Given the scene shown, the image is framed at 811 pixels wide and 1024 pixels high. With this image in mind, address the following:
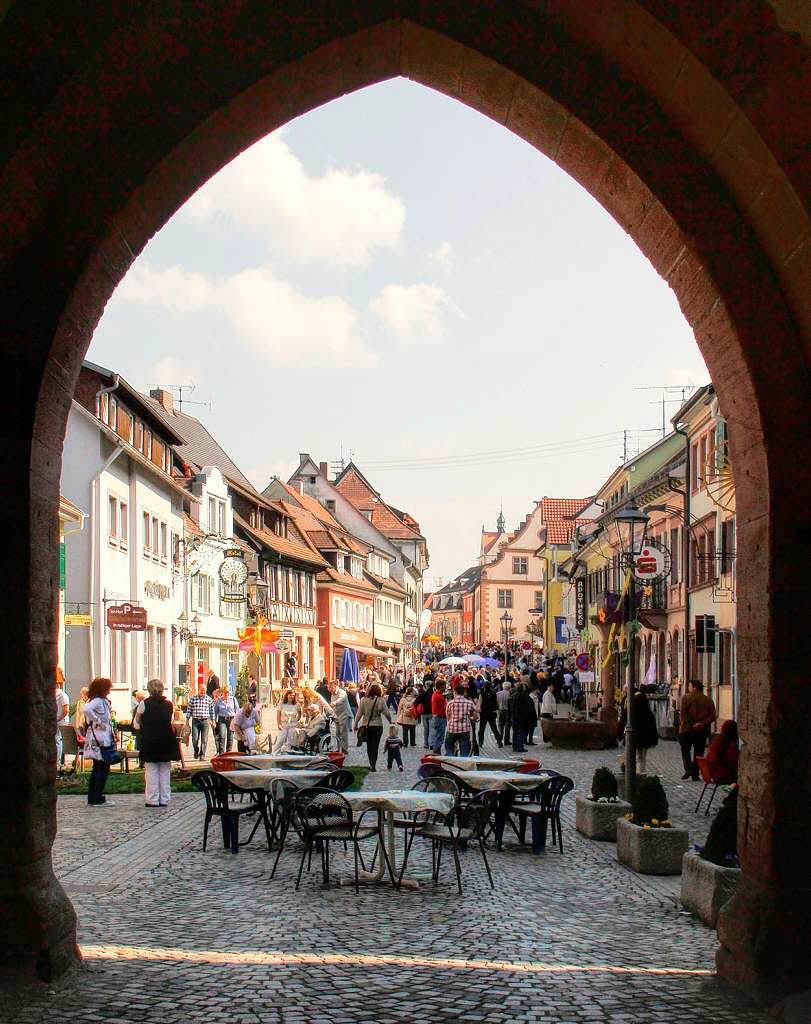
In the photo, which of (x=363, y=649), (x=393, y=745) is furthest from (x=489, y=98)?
(x=363, y=649)

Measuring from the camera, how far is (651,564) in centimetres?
2475

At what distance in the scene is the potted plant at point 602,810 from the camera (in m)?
14.7

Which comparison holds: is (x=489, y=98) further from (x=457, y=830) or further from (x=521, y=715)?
(x=521, y=715)

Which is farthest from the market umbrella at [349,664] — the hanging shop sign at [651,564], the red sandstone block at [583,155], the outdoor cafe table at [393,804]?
the red sandstone block at [583,155]

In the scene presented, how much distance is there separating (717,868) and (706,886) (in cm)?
29

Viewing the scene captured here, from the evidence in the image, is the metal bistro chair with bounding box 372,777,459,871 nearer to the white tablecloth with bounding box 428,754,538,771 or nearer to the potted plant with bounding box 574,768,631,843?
the white tablecloth with bounding box 428,754,538,771

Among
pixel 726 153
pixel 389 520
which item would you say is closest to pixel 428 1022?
pixel 726 153

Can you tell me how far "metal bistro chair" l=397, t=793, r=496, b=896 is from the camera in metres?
11.5

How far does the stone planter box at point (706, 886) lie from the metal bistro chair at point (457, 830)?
1.96 meters

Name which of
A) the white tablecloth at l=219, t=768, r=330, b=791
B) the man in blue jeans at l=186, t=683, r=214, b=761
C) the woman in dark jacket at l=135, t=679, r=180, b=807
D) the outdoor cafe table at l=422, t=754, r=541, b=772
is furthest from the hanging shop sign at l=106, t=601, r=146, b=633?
the white tablecloth at l=219, t=768, r=330, b=791

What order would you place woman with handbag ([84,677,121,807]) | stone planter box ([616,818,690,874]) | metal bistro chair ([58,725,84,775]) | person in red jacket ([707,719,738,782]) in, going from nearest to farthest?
stone planter box ([616,818,690,874]) < person in red jacket ([707,719,738,782]) < woman with handbag ([84,677,121,807]) < metal bistro chair ([58,725,84,775])

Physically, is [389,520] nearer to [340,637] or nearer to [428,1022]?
[340,637]

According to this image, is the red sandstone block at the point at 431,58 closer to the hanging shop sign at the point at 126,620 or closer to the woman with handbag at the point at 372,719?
the woman with handbag at the point at 372,719

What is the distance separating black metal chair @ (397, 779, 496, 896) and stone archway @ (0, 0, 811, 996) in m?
4.13
